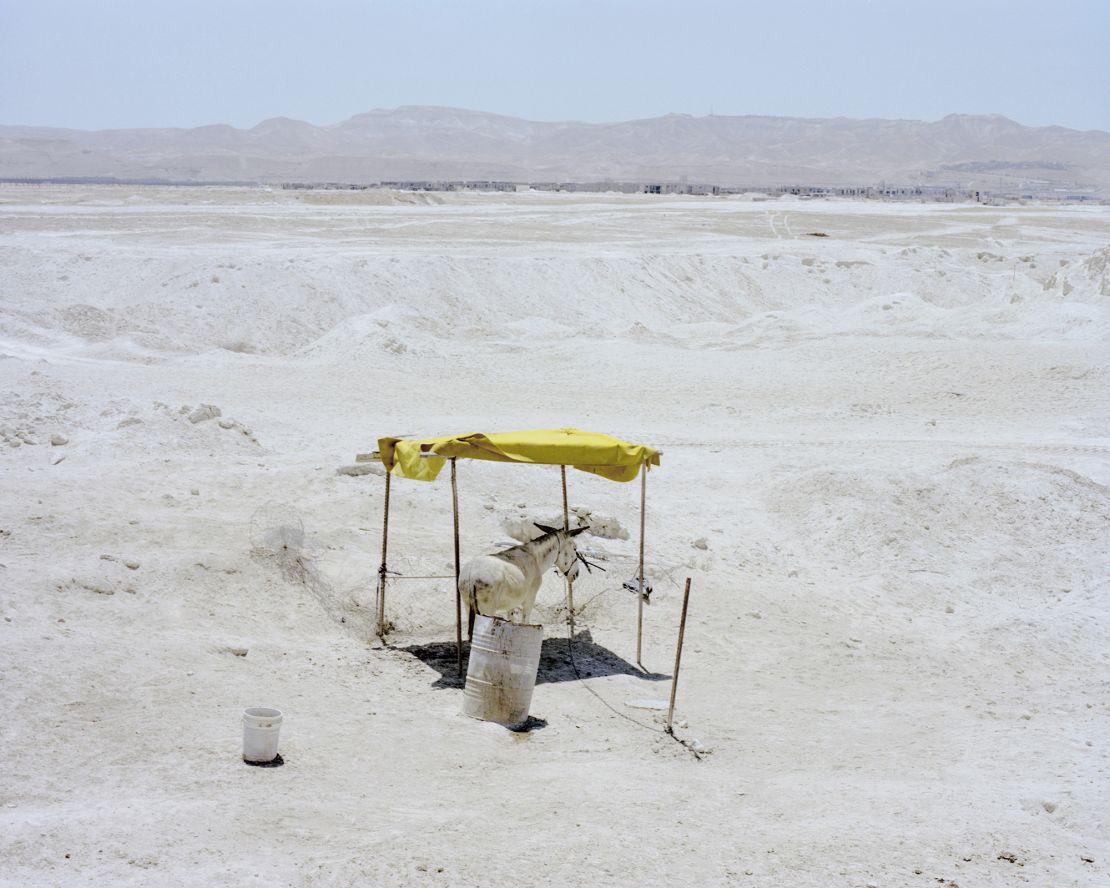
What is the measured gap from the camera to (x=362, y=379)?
23922 millimetres

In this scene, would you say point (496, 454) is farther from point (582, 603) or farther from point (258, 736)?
point (258, 736)

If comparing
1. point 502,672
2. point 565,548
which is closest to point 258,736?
point 502,672

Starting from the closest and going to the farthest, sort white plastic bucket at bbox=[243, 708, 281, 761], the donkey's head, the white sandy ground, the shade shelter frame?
the white sandy ground, white plastic bucket at bbox=[243, 708, 281, 761], the shade shelter frame, the donkey's head

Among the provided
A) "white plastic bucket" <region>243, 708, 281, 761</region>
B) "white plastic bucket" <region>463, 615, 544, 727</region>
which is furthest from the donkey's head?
"white plastic bucket" <region>243, 708, 281, 761</region>

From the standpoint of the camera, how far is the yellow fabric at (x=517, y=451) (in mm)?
11148

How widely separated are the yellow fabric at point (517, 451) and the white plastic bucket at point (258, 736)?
3.16 m

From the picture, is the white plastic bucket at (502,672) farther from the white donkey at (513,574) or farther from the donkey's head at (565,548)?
the donkey's head at (565,548)

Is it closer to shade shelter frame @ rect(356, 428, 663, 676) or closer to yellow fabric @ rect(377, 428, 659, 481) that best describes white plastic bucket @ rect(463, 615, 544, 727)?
shade shelter frame @ rect(356, 428, 663, 676)

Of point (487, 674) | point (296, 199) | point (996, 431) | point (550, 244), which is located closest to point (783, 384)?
point (996, 431)

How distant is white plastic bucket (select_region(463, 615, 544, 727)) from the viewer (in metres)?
9.91

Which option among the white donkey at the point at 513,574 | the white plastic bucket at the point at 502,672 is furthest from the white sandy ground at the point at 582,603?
the white donkey at the point at 513,574

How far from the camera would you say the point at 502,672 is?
9914 millimetres

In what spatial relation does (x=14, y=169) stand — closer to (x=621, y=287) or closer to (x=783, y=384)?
(x=621, y=287)

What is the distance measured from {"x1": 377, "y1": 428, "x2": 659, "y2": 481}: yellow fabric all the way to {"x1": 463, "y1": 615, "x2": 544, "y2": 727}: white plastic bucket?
65.5 inches
